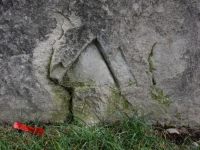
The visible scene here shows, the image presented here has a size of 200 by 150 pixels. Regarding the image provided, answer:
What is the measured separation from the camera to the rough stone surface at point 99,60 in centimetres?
168

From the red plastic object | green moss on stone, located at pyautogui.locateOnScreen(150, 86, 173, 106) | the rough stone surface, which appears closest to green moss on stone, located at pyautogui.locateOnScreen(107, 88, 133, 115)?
the rough stone surface

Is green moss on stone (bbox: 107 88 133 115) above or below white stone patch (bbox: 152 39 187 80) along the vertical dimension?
below

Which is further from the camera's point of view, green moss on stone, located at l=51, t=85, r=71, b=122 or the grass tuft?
green moss on stone, located at l=51, t=85, r=71, b=122

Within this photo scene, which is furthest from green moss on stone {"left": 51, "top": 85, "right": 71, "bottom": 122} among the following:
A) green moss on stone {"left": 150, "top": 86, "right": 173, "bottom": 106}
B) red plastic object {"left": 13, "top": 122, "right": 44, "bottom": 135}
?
green moss on stone {"left": 150, "top": 86, "right": 173, "bottom": 106}

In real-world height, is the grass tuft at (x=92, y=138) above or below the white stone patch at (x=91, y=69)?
below

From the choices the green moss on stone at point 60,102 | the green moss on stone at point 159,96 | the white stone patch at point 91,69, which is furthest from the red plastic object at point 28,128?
the green moss on stone at point 159,96

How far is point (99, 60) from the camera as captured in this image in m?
1.80

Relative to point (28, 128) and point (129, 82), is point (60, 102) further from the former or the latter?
point (129, 82)

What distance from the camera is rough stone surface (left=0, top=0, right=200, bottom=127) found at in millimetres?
1679

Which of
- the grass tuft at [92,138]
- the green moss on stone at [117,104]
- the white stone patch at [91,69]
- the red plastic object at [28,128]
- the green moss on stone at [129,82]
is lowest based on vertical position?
the grass tuft at [92,138]

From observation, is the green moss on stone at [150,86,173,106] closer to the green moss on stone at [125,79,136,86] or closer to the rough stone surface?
the rough stone surface

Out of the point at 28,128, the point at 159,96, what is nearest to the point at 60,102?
the point at 28,128

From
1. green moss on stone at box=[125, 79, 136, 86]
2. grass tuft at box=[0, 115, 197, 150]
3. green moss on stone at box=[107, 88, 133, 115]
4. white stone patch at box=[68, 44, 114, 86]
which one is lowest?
grass tuft at box=[0, 115, 197, 150]

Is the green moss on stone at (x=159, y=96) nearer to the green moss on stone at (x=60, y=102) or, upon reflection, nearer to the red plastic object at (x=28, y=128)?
the green moss on stone at (x=60, y=102)
